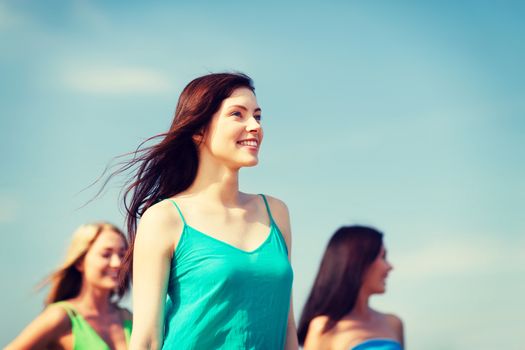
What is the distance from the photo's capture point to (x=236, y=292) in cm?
411

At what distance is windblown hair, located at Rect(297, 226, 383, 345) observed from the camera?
24.2ft

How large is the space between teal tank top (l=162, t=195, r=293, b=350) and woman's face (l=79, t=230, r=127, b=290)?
3.80 metres

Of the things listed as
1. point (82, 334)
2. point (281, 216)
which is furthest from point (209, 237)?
point (82, 334)

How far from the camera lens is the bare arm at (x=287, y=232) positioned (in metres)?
4.37

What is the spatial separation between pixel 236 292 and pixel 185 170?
84cm

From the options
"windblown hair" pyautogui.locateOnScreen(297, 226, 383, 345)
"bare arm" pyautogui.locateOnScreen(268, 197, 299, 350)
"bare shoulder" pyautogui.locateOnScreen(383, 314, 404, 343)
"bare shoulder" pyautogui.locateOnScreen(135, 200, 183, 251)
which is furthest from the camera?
"bare shoulder" pyautogui.locateOnScreen(383, 314, 404, 343)

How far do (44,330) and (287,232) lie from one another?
3739 mm

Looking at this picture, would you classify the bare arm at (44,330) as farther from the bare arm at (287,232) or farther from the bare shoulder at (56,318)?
the bare arm at (287,232)

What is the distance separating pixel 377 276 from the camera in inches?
302

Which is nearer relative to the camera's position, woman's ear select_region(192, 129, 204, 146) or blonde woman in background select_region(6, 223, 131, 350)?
woman's ear select_region(192, 129, 204, 146)

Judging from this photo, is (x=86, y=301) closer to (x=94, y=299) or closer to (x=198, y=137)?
(x=94, y=299)

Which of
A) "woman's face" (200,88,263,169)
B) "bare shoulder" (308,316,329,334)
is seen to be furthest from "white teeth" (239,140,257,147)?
"bare shoulder" (308,316,329,334)

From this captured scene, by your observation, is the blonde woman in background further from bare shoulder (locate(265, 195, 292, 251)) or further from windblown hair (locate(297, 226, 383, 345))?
bare shoulder (locate(265, 195, 292, 251))

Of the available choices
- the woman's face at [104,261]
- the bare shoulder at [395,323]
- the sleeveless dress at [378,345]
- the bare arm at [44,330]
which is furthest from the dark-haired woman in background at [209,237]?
the bare shoulder at [395,323]
